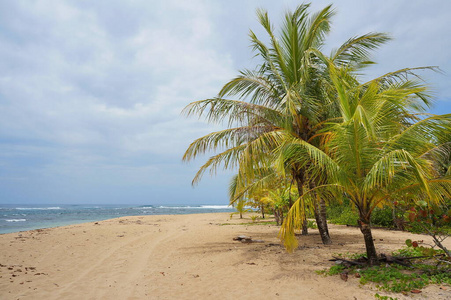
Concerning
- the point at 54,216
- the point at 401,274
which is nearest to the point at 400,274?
the point at 401,274

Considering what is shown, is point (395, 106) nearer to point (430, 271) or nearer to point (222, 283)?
point (430, 271)

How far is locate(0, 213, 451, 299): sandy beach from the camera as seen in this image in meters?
4.96

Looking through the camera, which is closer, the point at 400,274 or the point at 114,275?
the point at 400,274

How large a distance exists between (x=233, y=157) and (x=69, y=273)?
4907 mm

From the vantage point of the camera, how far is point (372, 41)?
26.4 ft

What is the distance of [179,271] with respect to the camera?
6.50 meters

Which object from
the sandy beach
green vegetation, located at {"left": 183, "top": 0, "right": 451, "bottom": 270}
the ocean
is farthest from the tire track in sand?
the ocean

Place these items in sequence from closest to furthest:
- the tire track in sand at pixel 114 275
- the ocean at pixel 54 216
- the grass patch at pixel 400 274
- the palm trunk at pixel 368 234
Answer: the grass patch at pixel 400 274 → the tire track in sand at pixel 114 275 → the palm trunk at pixel 368 234 → the ocean at pixel 54 216

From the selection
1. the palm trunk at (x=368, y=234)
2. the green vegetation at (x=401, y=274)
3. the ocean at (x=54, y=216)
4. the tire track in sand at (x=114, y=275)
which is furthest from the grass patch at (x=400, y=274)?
Answer: the ocean at (x=54, y=216)

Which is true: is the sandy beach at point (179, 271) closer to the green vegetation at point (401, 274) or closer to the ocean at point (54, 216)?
the green vegetation at point (401, 274)

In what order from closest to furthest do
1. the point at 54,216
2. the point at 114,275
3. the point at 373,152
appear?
the point at 373,152 → the point at 114,275 → the point at 54,216

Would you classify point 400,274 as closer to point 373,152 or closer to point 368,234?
point 368,234

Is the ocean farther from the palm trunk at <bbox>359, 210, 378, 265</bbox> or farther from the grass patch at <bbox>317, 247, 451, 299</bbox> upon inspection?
the palm trunk at <bbox>359, 210, 378, 265</bbox>

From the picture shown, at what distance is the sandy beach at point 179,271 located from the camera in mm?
4961
